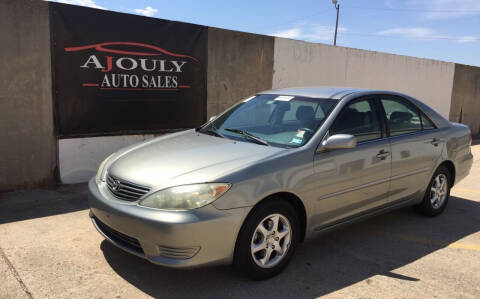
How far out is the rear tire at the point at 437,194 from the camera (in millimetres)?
4922

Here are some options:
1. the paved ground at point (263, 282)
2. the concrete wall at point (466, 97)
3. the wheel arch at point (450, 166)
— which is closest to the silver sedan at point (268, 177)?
the wheel arch at point (450, 166)

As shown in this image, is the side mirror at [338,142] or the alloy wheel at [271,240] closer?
the alloy wheel at [271,240]

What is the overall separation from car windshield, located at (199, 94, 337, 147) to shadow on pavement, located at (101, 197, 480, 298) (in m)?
1.14

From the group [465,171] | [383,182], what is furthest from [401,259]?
[465,171]

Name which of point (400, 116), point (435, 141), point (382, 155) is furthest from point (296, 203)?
point (435, 141)

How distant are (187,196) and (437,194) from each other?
3.53 m

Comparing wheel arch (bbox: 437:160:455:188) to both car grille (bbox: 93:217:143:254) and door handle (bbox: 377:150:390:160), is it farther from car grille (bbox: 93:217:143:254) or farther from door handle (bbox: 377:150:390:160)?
car grille (bbox: 93:217:143:254)

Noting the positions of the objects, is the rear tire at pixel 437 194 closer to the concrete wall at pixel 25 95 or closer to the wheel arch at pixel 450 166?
the wheel arch at pixel 450 166

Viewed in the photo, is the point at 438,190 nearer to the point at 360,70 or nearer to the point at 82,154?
the point at 82,154

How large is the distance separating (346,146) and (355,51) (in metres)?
8.21

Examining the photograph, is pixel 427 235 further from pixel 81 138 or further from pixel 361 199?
pixel 81 138

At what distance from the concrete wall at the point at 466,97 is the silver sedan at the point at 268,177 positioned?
11.0 m

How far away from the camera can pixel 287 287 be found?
3.25 m

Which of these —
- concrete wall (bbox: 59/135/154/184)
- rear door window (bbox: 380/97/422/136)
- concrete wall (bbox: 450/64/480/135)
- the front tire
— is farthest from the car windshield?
concrete wall (bbox: 450/64/480/135)
